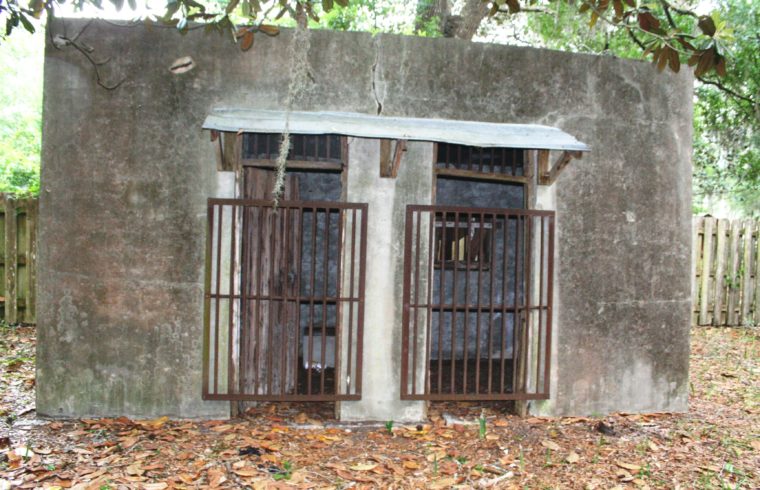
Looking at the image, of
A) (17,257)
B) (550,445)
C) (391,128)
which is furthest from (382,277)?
(17,257)

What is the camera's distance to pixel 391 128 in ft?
15.4

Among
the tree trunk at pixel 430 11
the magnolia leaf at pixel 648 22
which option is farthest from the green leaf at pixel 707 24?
the tree trunk at pixel 430 11

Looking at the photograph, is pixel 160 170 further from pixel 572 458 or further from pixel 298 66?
pixel 572 458

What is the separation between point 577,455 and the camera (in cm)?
471

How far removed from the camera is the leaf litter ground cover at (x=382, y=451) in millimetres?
4141

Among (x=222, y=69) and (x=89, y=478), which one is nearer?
(x=89, y=478)

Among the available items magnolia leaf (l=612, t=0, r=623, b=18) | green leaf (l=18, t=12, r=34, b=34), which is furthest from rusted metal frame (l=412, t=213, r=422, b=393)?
green leaf (l=18, t=12, r=34, b=34)

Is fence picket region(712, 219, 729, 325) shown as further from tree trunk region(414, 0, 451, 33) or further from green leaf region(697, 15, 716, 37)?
green leaf region(697, 15, 716, 37)

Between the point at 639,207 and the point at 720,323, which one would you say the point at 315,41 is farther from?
the point at 720,323

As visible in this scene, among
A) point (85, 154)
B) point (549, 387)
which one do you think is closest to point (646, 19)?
point (549, 387)

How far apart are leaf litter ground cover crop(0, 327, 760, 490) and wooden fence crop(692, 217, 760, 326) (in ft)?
15.6

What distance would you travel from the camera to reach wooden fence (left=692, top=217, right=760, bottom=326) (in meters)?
10.2

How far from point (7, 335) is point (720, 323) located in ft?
39.2

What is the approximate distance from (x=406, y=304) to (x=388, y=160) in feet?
4.40
